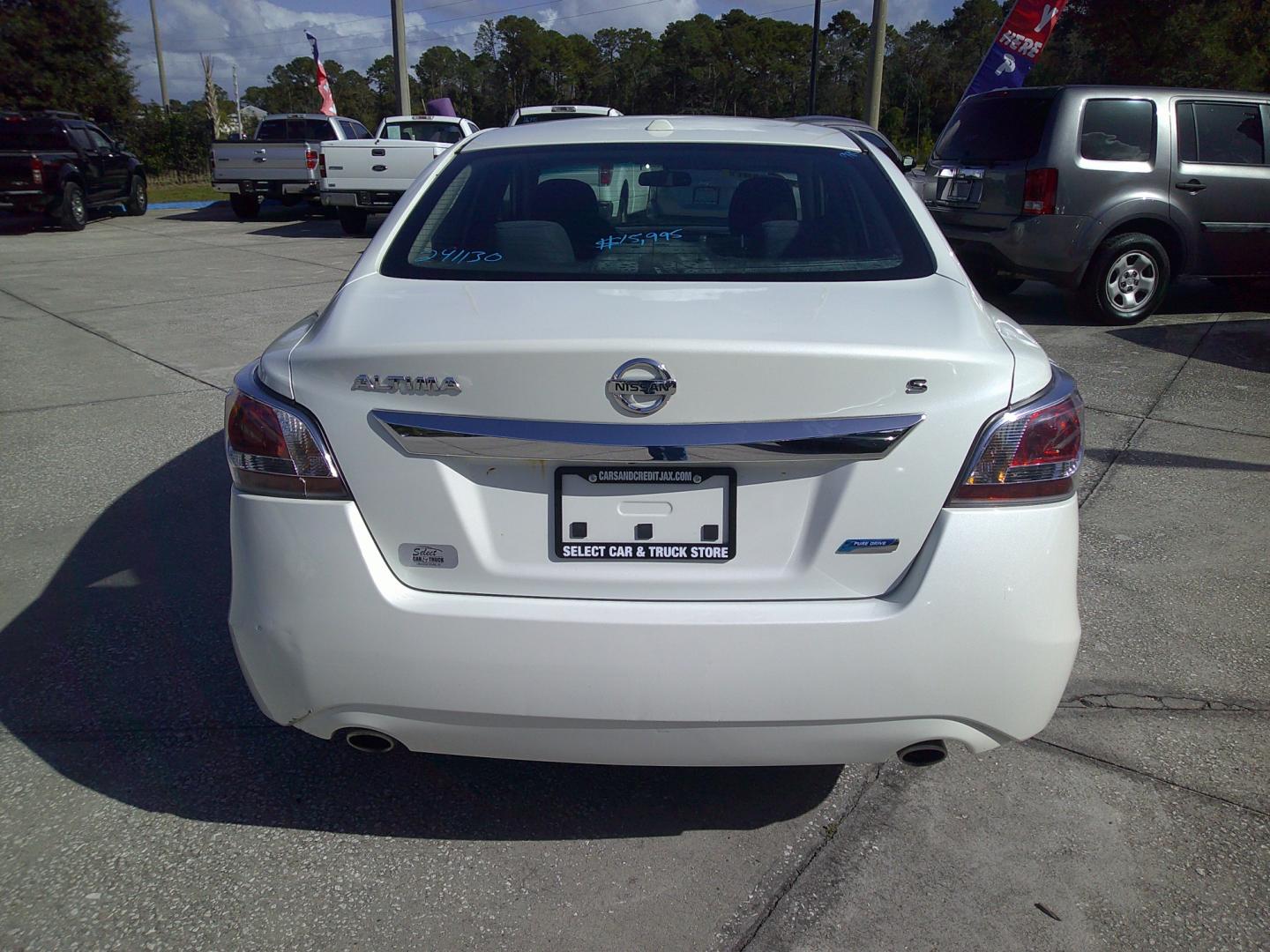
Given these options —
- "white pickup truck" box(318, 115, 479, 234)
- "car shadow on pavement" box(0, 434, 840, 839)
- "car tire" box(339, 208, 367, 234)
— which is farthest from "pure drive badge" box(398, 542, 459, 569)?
"car tire" box(339, 208, 367, 234)

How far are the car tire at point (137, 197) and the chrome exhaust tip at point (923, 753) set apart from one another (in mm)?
22554

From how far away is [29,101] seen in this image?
90.3 ft

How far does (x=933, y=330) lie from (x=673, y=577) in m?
0.78

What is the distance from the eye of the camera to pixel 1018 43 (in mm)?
15719

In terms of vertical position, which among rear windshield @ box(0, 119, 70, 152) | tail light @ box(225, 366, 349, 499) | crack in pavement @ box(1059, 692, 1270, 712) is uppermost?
rear windshield @ box(0, 119, 70, 152)

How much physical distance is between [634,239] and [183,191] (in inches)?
1173

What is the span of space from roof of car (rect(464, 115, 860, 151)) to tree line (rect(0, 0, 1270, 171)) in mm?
28208

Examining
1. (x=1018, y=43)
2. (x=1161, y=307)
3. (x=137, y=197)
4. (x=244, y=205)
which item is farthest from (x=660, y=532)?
(x=137, y=197)

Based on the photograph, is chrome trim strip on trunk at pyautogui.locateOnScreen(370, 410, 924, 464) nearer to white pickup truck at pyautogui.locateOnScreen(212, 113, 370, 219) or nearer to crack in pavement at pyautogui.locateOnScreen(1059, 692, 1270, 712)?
crack in pavement at pyautogui.locateOnScreen(1059, 692, 1270, 712)

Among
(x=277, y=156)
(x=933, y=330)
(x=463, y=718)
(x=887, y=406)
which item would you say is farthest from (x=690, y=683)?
(x=277, y=156)

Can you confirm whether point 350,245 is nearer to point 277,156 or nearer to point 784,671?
point 277,156

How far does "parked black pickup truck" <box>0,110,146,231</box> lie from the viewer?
17.6 metres

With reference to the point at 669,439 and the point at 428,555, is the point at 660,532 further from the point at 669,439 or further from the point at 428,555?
the point at 428,555

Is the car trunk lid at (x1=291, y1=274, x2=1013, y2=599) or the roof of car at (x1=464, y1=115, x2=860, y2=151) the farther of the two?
the roof of car at (x1=464, y1=115, x2=860, y2=151)
